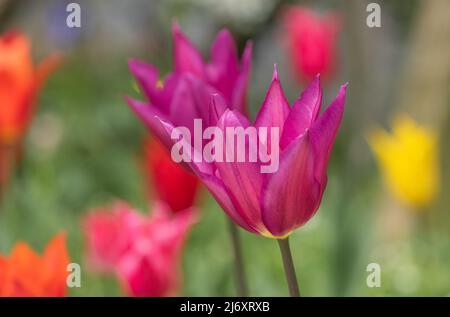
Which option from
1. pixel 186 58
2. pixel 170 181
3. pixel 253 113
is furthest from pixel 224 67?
pixel 253 113

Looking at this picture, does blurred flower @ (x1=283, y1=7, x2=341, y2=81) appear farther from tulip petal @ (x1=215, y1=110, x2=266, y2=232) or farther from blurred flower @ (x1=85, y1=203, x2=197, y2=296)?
tulip petal @ (x1=215, y1=110, x2=266, y2=232)

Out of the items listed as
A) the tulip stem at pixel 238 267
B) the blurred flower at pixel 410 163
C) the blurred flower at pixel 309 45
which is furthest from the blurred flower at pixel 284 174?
the blurred flower at pixel 309 45

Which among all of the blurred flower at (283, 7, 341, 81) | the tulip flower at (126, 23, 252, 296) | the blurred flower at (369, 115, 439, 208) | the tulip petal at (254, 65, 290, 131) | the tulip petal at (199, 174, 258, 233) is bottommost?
the tulip petal at (199, 174, 258, 233)

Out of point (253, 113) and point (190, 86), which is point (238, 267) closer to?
point (190, 86)

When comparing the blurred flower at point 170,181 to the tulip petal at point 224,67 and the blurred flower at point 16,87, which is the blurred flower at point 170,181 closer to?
the blurred flower at point 16,87

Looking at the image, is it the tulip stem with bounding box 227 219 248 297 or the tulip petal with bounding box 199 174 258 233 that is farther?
the tulip stem with bounding box 227 219 248 297

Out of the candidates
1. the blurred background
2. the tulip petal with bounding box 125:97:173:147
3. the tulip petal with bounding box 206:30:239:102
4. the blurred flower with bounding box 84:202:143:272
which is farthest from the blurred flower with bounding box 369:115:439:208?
the tulip petal with bounding box 125:97:173:147
